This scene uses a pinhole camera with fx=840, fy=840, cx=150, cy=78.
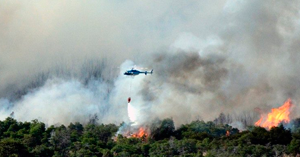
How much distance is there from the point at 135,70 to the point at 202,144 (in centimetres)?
2095

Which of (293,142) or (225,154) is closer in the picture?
(225,154)

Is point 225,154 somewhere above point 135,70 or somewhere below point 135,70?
below

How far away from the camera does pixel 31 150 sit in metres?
172

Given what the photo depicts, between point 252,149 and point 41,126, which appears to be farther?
point 41,126

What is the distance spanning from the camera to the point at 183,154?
536 feet

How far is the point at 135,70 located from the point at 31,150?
27309 millimetres

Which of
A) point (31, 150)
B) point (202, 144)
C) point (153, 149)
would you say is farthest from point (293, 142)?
point (31, 150)

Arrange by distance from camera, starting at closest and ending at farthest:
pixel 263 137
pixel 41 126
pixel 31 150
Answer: pixel 31 150
pixel 263 137
pixel 41 126

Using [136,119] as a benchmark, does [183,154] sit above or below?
below

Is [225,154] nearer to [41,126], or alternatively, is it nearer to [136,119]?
[136,119]

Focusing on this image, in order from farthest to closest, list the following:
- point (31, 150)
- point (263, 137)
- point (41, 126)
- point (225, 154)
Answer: point (41, 126) < point (263, 137) < point (31, 150) < point (225, 154)

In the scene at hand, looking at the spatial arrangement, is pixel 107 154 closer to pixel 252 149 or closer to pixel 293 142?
pixel 252 149

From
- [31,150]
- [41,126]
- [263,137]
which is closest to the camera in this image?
[31,150]

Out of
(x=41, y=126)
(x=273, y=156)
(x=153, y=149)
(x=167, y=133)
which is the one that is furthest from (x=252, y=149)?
(x=41, y=126)
